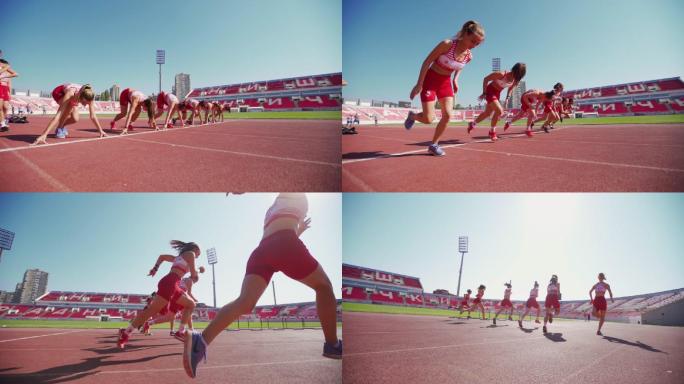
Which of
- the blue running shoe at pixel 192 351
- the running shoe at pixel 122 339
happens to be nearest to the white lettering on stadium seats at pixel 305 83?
the running shoe at pixel 122 339

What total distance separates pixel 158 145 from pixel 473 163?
13.8 ft

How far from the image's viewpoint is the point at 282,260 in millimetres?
2371

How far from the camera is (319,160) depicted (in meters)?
3.63

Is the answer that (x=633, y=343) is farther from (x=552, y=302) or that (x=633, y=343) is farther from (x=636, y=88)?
(x=636, y=88)

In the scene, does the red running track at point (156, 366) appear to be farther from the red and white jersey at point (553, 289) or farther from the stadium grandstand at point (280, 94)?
the stadium grandstand at point (280, 94)

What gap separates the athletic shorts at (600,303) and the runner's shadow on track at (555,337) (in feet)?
2.57

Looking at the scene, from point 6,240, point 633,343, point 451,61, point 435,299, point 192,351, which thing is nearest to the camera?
point 192,351

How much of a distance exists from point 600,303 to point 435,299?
15395 mm

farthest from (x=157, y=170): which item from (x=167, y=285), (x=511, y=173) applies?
(x=511, y=173)

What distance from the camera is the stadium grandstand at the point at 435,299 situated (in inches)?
215

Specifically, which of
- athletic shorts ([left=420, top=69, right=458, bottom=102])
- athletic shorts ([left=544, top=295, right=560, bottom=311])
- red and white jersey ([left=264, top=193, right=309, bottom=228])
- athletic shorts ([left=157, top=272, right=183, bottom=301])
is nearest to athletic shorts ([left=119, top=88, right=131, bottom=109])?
athletic shorts ([left=157, top=272, right=183, bottom=301])

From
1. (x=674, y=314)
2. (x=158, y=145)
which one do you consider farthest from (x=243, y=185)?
(x=674, y=314)

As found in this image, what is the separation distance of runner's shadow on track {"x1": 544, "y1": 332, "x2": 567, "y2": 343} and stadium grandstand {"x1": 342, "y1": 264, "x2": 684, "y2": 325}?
0.48 m

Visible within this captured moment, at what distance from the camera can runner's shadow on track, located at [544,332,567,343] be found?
407 centimetres
